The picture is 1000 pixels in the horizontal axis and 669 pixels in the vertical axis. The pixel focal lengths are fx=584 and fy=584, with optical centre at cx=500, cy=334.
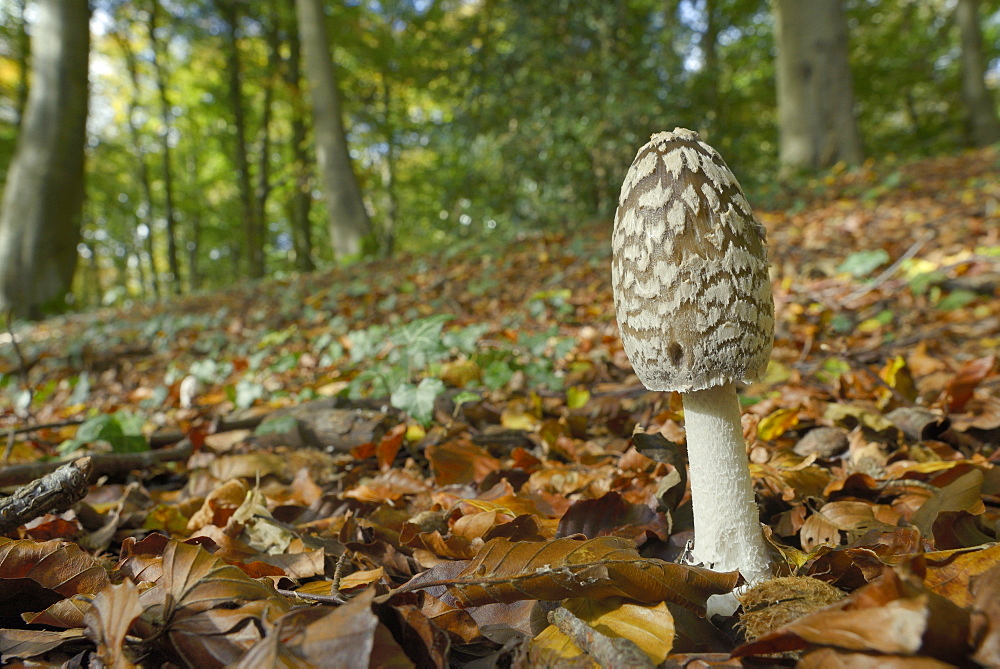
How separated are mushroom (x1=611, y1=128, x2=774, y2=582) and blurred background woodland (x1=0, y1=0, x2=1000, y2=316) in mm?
6732

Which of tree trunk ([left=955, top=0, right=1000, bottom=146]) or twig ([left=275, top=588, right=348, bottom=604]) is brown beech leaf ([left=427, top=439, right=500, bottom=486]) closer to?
twig ([left=275, top=588, right=348, bottom=604])

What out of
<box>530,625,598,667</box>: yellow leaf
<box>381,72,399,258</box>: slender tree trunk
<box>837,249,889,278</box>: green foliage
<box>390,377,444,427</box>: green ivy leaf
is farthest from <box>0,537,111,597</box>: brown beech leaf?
<box>381,72,399,258</box>: slender tree trunk

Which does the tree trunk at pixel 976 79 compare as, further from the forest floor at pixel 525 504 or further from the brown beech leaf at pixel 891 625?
the brown beech leaf at pixel 891 625

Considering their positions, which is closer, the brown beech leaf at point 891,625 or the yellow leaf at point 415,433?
the brown beech leaf at point 891,625

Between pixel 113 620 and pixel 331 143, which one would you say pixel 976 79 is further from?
pixel 113 620

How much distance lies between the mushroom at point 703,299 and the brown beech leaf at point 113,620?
138cm

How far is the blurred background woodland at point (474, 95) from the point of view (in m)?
8.52

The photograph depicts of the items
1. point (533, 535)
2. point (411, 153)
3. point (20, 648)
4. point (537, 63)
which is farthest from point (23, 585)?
point (411, 153)

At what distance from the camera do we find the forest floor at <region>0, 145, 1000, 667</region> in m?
1.24

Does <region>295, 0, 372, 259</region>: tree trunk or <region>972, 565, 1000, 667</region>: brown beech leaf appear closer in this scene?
<region>972, 565, 1000, 667</region>: brown beech leaf

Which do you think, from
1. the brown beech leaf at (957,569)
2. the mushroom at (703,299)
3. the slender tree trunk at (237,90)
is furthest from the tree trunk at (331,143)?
the brown beech leaf at (957,569)

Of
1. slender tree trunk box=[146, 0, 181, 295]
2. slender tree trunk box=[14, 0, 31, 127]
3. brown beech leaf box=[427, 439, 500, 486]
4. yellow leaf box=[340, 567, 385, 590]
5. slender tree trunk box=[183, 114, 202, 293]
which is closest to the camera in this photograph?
yellow leaf box=[340, 567, 385, 590]

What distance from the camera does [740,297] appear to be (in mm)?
1584

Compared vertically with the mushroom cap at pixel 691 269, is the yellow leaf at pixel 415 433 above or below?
below
